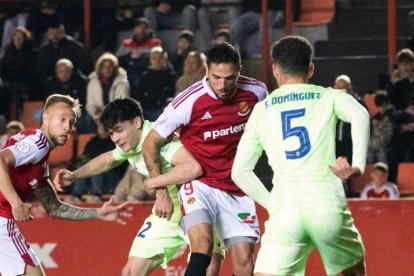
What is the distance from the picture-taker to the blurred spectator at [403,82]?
14047 mm

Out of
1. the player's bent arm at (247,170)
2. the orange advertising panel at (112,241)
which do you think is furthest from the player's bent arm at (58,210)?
the orange advertising panel at (112,241)

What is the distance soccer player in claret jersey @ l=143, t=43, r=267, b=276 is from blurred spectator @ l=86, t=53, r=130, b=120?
5.44m

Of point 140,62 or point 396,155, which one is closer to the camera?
point 396,155

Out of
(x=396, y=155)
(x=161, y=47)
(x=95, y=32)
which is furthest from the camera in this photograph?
(x=95, y=32)

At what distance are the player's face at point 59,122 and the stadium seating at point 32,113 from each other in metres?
6.50

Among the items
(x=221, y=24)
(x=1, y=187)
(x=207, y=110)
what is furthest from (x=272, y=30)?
(x=1, y=187)

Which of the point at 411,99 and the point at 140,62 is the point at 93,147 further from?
the point at 411,99

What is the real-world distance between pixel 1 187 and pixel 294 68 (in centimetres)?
209

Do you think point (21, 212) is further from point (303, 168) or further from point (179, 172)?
point (303, 168)

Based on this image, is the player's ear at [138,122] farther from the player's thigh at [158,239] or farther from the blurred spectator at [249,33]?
the blurred spectator at [249,33]

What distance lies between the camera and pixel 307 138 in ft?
24.2

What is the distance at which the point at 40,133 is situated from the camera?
8.67 m

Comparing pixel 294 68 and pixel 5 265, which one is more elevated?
pixel 294 68

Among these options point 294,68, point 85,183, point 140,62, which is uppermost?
point 294,68
